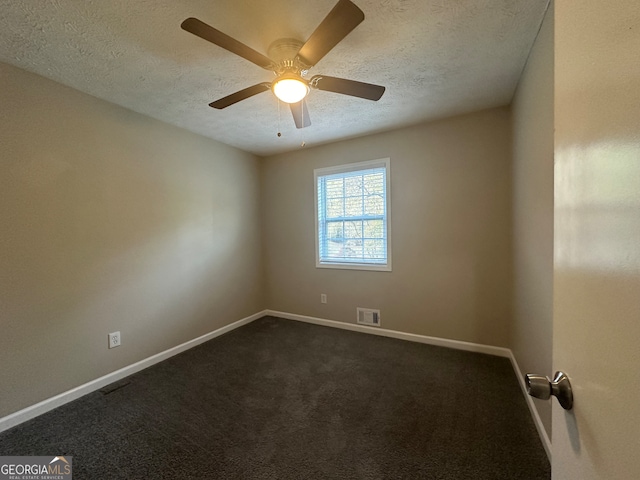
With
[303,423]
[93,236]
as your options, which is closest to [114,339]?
[93,236]

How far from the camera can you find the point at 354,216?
339 centimetres

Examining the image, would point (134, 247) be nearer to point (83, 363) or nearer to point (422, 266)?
point (83, 363)

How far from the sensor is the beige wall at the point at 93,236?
5.90 feet

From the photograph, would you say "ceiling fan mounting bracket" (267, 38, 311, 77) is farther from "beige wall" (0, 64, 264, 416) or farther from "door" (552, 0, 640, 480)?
"beige wall" (0, 64, 264, 416)

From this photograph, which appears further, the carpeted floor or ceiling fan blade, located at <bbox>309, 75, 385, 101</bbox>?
ceiling fan blade, located at <bbox>309, 75, 385, 101</bbox>

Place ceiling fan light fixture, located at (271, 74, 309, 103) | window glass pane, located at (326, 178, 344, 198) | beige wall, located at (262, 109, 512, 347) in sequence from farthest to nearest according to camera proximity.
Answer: window glass pane, located at (326, 178, 344, 198) < beige wall, located at (262, 109, 512, 347) < ceiling fan light fixture, located at (271, 74, 309, 103)

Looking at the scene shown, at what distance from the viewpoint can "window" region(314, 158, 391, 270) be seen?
3176 millimetres

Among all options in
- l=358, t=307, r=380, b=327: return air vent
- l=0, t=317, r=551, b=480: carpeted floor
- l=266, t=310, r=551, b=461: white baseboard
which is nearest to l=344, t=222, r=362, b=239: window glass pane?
l=358, t=307, r=380, b=327: return air vent

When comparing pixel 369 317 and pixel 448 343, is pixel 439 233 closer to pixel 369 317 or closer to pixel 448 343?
pixel 448 343

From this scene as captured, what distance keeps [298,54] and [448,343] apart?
2.92 metres

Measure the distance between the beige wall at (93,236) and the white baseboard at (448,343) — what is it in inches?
49.3

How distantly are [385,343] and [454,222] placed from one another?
1.50m

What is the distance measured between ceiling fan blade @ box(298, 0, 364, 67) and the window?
1.83m

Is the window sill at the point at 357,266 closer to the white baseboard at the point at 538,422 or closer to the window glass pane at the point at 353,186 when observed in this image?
the window glass pane at the point at 353,186
